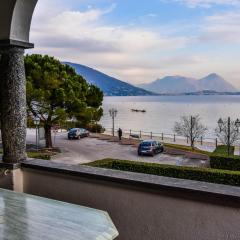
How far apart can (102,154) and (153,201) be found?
17.3 m

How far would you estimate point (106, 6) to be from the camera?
1098 cm

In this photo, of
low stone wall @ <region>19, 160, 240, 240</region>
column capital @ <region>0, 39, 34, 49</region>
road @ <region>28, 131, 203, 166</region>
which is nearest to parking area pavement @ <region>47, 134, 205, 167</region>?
road @ <region>28, 131, 203, 166</region>

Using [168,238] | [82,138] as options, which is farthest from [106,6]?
[82,138]

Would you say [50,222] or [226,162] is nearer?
[50,222]

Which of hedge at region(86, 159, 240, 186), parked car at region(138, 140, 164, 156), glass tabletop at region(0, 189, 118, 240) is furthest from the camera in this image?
parked car at region(138, 140, 164, 156)

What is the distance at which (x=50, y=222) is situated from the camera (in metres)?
Answer: 1.85

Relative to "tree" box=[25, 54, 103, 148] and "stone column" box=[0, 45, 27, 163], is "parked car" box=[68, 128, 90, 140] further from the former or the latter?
"stone column" box=[0, 45, 27, 163]

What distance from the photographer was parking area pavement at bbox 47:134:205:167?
17.6 m

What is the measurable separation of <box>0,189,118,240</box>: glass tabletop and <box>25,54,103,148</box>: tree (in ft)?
52.1

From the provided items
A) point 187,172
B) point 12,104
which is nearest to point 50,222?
point 12,104

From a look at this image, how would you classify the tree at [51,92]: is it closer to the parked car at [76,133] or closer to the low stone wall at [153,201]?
the parked car at [76,133]

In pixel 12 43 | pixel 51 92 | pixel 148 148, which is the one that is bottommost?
pixel 148 148

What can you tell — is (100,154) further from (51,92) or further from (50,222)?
(50,222)

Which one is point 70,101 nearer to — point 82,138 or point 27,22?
point 82,138
